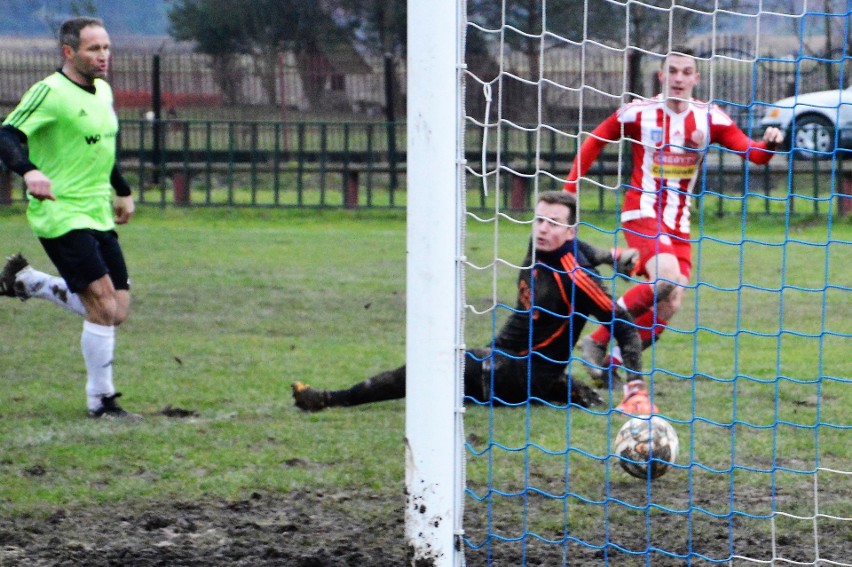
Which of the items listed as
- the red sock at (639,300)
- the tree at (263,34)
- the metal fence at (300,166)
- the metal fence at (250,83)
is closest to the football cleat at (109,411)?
the red sock at (639,300)

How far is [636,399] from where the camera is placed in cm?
552

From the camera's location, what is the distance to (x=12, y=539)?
4062 millimetres

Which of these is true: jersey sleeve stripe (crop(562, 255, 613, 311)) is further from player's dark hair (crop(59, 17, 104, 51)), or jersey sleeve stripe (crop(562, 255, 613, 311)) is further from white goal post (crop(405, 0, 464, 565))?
player's dark hair (crop(59, 17, 104, 51))

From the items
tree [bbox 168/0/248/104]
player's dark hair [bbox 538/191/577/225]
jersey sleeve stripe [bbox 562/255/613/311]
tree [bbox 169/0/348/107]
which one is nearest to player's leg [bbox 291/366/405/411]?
jersey sleeve stripe [bbox 562/255/613/311]

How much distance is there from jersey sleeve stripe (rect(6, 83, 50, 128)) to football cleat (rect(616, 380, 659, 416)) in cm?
312

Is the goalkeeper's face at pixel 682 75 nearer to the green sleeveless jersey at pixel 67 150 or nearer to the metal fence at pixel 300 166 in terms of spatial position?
the green sleeveless jersey at pixel 67 150

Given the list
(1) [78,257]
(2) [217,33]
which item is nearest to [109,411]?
(1) [78,257]

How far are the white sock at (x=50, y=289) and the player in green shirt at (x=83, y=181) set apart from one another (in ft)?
0.80

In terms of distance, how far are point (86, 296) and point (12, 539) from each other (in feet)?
6.23

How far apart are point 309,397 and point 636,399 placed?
165 cm

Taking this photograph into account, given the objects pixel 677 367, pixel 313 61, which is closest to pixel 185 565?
pixel 677 367

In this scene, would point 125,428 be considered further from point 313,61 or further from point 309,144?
point 313,61

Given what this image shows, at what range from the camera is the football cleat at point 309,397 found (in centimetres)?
597

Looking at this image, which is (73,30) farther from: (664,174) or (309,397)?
(664,174)
